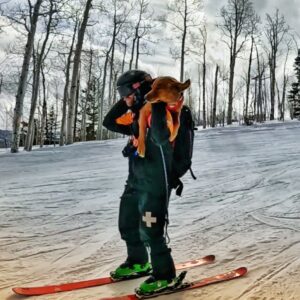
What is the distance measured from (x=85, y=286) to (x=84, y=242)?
1.20 m

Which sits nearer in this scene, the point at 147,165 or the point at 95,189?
the point at 147,165

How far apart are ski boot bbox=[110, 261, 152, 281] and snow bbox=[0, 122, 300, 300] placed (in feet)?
0.28

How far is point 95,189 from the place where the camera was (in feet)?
23.7

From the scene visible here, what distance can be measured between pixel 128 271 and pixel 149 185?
32.8 inches

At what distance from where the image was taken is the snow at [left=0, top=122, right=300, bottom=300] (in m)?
3.16

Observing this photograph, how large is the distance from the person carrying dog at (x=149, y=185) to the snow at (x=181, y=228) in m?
0.23

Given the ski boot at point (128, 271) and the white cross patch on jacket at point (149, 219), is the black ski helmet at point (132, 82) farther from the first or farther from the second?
the ski boot at point (128, 271)

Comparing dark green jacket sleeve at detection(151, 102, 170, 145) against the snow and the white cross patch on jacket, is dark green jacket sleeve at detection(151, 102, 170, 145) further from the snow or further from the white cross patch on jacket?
the snow

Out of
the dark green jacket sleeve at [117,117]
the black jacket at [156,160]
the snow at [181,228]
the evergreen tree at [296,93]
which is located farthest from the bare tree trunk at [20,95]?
the evergreen tree at [296,93]

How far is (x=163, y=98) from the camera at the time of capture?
2555 mm

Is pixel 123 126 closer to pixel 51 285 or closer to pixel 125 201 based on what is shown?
pixel 125 201

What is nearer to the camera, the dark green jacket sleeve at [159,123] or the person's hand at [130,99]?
the dark green jacket sleeve at [159,123]

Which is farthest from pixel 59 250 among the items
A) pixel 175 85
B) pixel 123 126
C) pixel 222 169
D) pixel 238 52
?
pixel 238 52

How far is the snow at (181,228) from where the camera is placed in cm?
316
